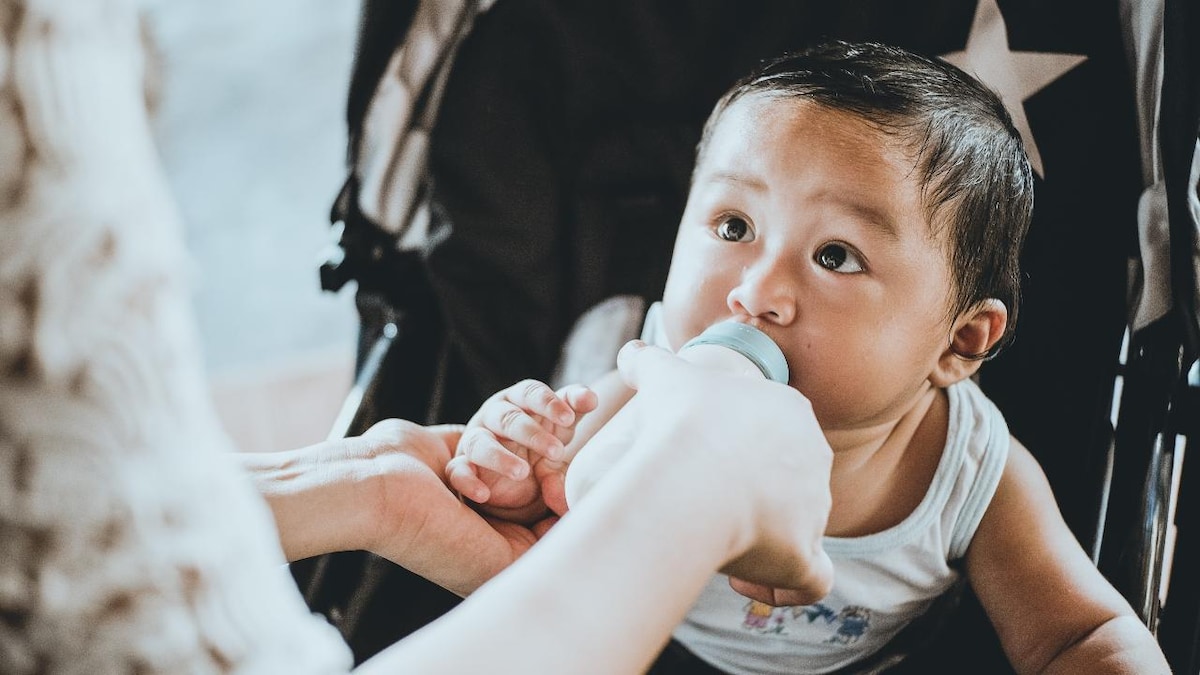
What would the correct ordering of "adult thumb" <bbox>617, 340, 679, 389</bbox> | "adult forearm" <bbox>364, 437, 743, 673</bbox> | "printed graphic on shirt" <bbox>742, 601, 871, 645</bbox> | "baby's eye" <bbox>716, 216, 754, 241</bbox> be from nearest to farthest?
"adult forearm" <bbox>364, 437, 743, 673</bbox>
"adult thumb" <bbox>617, 340, 679, 389</bbox>
"baby's eye" <bbox>716, 216, 754, 241</bbox>
"printed graphic on shirt" <bbox>742, 601, 871, 645</bbox>

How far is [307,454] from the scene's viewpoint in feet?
2.36

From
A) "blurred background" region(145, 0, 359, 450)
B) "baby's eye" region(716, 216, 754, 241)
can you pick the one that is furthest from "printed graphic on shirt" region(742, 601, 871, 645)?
"blurred background" region(145, 0, 359, 450)

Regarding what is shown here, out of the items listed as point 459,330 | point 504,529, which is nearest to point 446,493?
point 504,529

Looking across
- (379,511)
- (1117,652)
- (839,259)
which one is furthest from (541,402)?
(1117,652)

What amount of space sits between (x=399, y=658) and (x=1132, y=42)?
0.78 metres

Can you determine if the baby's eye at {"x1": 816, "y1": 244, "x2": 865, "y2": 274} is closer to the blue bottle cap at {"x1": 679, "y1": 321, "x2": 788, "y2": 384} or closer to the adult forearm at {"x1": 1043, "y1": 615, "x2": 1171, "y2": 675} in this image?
the blue bottle cap at {"x1": 679, "y1": 321, "x2": 788, "y2": 384}

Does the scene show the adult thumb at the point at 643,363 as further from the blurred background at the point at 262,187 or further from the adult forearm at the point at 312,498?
the blurred background at the point at 262,187

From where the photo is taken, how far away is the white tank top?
0.83 m

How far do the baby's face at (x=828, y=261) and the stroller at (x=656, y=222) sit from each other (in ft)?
0.72

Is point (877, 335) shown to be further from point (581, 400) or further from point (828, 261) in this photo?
point (581, 400)

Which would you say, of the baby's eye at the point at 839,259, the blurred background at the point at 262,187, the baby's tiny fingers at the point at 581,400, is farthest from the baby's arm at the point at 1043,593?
the blurred background at the point at 262,187

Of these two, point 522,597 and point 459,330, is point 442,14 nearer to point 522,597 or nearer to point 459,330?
point 459,330

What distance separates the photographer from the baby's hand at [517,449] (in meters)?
0.72

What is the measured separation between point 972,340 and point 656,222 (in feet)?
1.19
